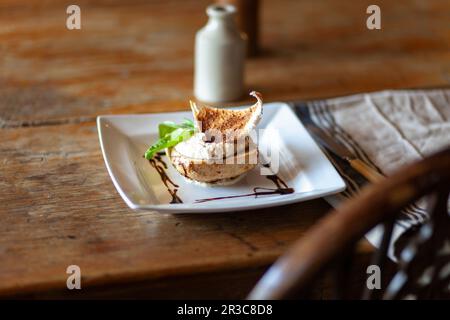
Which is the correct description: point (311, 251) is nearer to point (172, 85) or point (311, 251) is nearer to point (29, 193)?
point (29, 193)

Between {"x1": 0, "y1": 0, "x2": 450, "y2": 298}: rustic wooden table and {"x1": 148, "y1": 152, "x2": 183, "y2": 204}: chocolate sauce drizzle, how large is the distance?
5 centimetres

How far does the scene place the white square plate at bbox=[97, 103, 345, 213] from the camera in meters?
0.89

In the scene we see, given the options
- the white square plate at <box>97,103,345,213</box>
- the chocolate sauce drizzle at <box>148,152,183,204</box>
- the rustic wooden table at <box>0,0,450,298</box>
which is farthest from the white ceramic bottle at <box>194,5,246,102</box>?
the chocolate sauce drizzle at <box>148,152,183,204</box>

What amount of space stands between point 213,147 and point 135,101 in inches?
16.7

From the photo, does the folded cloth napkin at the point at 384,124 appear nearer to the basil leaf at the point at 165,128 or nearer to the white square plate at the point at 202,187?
the white square plate at the point at 202,187

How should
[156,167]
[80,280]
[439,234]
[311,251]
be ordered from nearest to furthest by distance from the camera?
[311,251] → [439,234] → [80,280] → [156,167]

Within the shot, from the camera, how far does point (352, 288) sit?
0.91 metres

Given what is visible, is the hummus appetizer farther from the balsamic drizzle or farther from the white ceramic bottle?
the white ceramic bottle

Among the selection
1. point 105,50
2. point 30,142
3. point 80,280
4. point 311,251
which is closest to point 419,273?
point 311,251

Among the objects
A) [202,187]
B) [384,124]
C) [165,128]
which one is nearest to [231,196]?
[202,187]

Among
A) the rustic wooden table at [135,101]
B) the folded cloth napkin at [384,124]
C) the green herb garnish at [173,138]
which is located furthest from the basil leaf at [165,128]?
the folded cloth napkin at [384,124]

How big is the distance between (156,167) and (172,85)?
0.39m

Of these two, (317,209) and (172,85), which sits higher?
(172,85)

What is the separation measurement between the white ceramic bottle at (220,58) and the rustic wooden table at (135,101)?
2.5 inches
